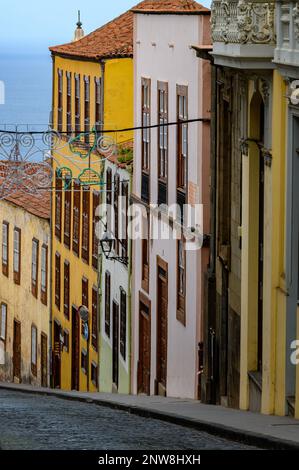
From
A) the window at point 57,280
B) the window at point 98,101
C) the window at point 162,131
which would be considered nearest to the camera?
the window at point 162,131

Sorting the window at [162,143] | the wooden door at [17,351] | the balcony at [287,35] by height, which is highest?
the balcony at [287,35]

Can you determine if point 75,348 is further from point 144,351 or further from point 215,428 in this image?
point 215,428

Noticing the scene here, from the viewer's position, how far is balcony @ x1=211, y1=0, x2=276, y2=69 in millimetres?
20219

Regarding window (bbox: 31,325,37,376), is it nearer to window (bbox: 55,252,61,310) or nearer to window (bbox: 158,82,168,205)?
window (bbox: 55,252,61,310)

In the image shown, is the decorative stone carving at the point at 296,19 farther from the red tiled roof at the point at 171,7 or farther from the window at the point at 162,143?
the window at the point at 162,143

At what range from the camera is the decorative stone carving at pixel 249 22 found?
20.2 meters

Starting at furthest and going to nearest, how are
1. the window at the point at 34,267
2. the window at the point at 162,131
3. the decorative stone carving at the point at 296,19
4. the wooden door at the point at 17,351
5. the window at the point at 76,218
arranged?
the wooden door at the point at 17,351 → the window at the point at 34,267 → the window at the point at 76,218 → the window at the point at 162,131 → the decorative stone carving at the point at 296,19

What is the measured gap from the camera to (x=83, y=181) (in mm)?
37312

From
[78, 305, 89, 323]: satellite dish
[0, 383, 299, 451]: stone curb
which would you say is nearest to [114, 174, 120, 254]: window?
[78, 305, 89, 323]: satellite dish

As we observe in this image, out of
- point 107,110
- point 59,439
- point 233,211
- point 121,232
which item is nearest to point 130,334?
point 121,232

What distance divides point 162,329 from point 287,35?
12.7 m

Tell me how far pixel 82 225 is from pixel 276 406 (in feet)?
71.9

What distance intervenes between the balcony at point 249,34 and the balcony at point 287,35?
37 centimetres

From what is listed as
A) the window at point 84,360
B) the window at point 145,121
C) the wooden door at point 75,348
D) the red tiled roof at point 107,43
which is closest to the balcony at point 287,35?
the window at point 145,121
